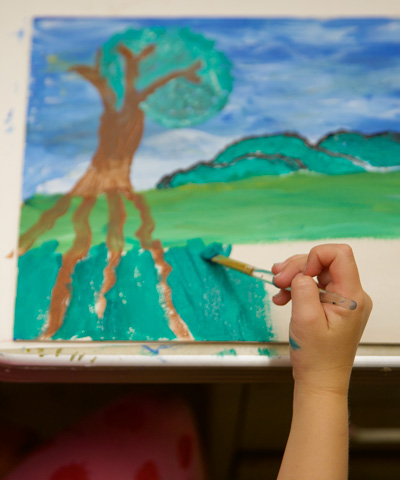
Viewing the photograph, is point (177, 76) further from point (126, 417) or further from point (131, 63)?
point (126, 417)

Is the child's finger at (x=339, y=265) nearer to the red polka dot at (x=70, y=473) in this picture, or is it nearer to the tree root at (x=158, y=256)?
the tree root at (x=158, y=256)

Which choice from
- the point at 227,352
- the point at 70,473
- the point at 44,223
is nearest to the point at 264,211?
the point at 227,352

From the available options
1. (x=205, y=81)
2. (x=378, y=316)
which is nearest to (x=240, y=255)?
(x=378, y=316)

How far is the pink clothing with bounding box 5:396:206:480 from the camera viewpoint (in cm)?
61

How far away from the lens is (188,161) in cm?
67

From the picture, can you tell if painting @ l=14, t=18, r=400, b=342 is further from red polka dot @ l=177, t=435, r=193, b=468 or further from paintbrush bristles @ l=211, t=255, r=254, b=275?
red polka dot @ l=177, t=435, r=193, b=468

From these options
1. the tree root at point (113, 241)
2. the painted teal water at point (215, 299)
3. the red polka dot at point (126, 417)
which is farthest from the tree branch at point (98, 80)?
the red polka dot at point (126, 417)

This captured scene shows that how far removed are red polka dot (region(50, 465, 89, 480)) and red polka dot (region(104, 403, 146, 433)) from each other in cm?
9

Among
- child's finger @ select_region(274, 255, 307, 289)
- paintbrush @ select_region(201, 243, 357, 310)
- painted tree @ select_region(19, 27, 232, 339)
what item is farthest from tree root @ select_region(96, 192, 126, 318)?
child's finger @ select_region(274, 255, 307, 289)

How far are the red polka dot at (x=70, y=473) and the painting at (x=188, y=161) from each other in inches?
7.3

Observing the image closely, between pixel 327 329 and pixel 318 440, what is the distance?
12 centimetres

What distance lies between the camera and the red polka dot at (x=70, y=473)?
1.95ft

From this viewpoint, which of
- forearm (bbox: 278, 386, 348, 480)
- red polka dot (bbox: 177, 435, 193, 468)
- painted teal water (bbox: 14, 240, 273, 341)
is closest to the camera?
forearm (bbox: 278, 386, 348, 480)

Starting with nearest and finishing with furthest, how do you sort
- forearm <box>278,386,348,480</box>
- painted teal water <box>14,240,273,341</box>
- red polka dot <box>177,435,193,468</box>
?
Result: forearm <box>278,386,348,480</box>
painted teal water <box>14,240,273,341</box>
red polka dot <box>177,435,193,468</box>
